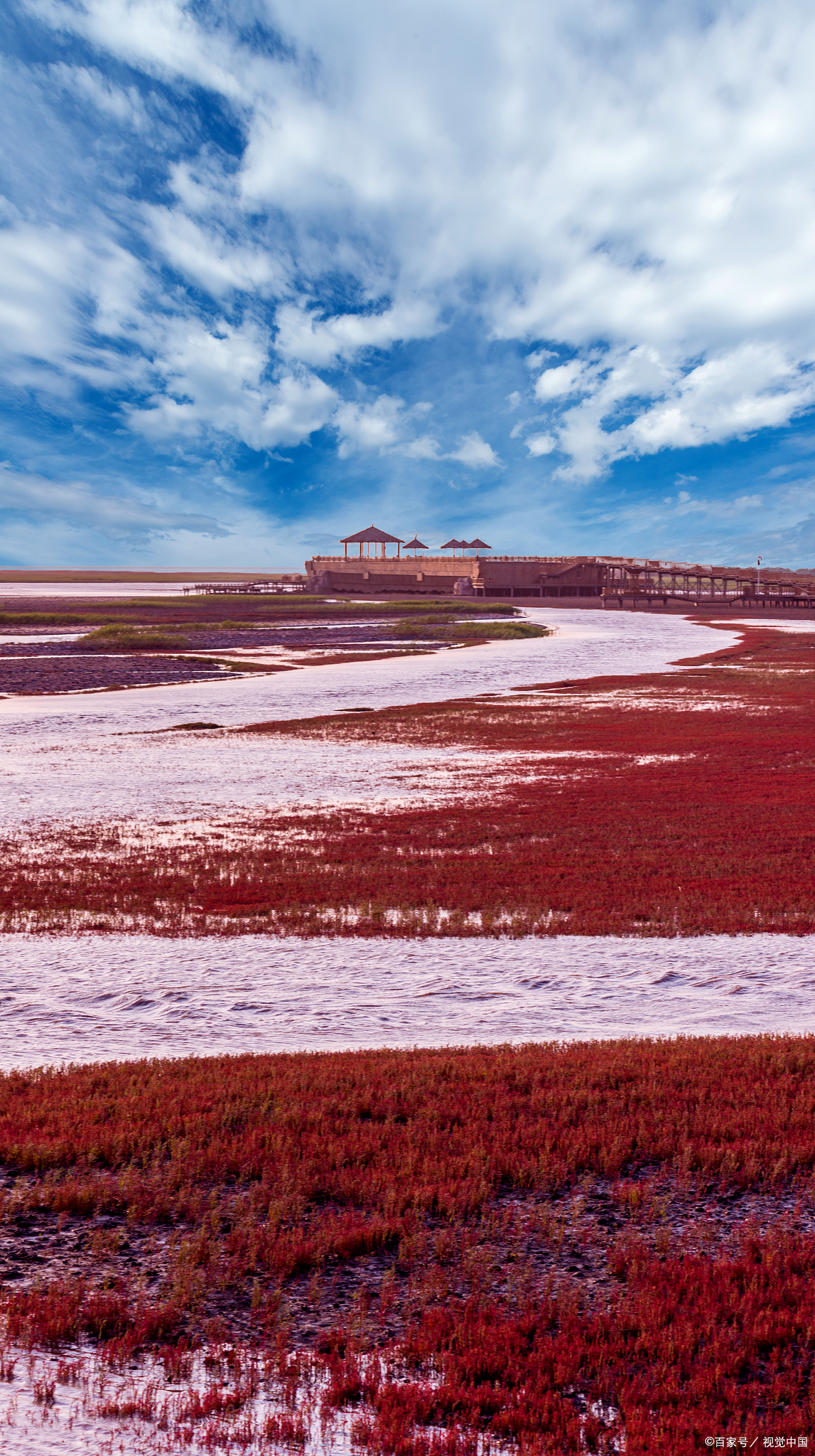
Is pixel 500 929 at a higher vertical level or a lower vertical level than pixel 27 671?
lower

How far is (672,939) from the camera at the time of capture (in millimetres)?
13469

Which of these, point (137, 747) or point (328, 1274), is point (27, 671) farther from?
point (328, 1274)

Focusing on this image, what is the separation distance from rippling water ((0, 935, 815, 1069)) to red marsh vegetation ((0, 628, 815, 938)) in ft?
2.46

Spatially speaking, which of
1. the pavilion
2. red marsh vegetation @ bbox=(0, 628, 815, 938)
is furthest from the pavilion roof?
red marsh vegetation @ bbox=(0, 628, 815, 938)

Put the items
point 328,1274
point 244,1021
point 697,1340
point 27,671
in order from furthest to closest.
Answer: point 27,671 → point 244,1021 → point 328,1274 → point 697,1340

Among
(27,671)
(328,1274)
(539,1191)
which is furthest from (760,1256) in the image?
(27,671)

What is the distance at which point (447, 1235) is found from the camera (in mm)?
6520

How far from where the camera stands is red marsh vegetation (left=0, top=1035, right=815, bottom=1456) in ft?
16.8

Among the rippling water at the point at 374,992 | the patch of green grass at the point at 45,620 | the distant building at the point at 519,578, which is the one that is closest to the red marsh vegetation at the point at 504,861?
the rippling water at the point at 374,992

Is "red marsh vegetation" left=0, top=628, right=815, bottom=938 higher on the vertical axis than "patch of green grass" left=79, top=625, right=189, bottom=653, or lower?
lower

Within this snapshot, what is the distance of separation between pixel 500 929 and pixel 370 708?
28.8m

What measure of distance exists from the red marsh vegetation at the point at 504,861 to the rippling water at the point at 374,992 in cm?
75

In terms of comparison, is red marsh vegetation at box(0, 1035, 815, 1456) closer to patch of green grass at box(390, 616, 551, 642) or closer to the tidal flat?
the tidal flat

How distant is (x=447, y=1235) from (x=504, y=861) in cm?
1116
